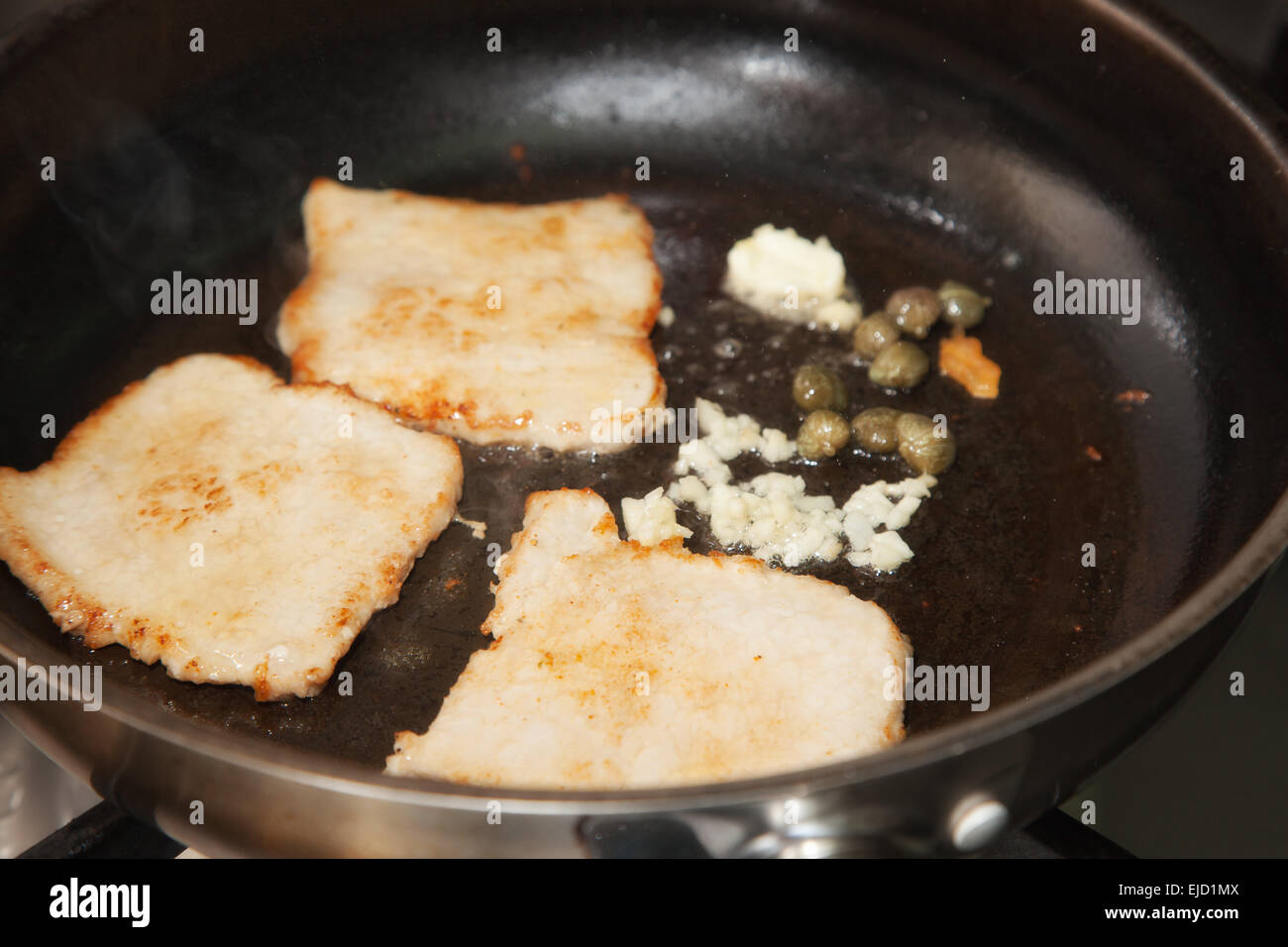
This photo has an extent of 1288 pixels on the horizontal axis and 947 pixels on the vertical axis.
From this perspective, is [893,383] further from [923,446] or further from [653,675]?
[653,675]

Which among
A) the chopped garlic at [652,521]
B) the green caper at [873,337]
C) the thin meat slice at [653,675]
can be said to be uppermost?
the green caper at [873,337]

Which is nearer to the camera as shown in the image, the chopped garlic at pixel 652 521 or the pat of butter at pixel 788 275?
the chopped garlic at pixel 652 521

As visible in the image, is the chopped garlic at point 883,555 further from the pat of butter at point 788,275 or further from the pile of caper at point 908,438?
the pat of butter at point 788,275

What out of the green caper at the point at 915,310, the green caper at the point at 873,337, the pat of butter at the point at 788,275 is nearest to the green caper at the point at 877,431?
the green caper at the point at 873,337

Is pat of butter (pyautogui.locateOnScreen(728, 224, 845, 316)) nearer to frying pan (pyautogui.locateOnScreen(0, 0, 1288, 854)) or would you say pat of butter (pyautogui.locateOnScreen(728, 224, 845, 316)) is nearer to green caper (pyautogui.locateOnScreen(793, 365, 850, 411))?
frying pan (pyautogui.locateOnScreen(0, 0, 1288, 854))

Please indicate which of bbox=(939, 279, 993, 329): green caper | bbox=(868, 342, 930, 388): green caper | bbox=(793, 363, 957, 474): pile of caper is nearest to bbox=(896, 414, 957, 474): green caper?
bbox=(793, 363, 957, 474): pile of caper

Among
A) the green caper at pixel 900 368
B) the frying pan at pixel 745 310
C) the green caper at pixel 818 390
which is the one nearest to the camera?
the frying pan at pixel 745 310

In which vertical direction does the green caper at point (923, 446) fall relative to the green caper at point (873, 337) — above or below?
below

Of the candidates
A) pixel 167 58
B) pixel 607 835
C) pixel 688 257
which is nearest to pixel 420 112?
pixel 167 58

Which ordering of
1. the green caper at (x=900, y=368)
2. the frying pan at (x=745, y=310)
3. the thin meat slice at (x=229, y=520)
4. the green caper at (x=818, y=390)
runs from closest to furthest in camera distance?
the frying pan at (x=745, y=310)
the thin meat slice at (x=229, y=520)
the green caper at (x=818, y=390)
the green caper at (x=900, y=368)
